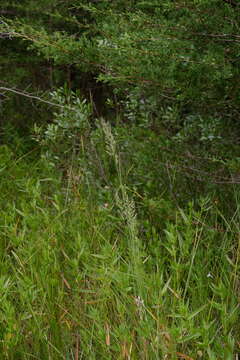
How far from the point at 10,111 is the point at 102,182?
3.28 meters

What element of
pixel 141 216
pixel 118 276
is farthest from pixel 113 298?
pixel 141 216

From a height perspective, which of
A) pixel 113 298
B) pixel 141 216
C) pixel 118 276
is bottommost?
pixel 141 216

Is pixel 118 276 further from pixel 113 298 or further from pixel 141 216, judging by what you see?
pixel 141 216

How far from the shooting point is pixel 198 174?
11.5 feet

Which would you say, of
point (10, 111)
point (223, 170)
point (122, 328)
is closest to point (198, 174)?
point (223, 170)

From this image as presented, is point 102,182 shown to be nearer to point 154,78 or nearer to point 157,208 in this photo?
point 157,208

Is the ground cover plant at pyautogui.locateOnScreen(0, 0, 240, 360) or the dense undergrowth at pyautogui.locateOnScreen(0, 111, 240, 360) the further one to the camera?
the ground cover plant at pyautogui.locateOnScreen(0, 0, 240, 360)

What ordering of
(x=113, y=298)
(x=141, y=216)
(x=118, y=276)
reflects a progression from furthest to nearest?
(x=141, y=216) < (x=113, y=298) < (x=118, y=276)

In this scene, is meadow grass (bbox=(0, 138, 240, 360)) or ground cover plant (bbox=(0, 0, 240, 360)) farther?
ground cover plant (bbox=(0, 0, 240, 360))

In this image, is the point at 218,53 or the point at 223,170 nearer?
the point at 218,53

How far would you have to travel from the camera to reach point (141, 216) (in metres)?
3.63

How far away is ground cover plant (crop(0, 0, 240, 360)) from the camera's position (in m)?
2.20

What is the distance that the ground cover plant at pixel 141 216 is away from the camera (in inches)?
86.4

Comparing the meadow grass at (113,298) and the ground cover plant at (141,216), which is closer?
the meadow grass at (113,298)
